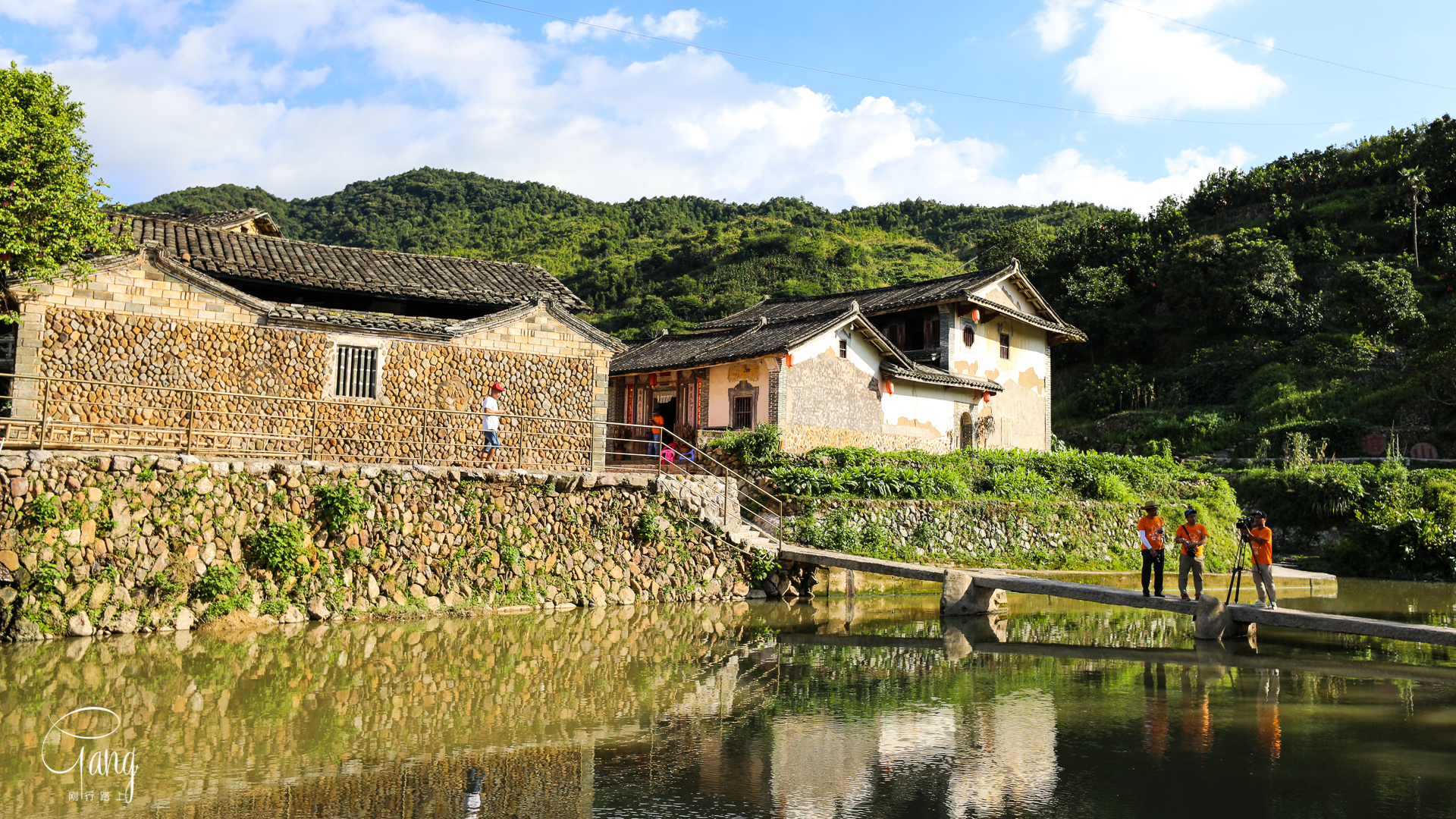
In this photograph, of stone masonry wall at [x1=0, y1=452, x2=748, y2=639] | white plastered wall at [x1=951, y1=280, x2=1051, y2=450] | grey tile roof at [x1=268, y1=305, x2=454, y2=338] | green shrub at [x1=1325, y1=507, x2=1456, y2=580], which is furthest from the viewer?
white plastered wall at [x1=951, y1=280, x2=1051, y2=450]

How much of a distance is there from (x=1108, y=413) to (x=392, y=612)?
35.7 meters

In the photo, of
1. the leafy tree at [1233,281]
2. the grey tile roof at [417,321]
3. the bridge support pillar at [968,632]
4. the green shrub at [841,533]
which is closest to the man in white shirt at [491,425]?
the grey tile roof at [417,321]

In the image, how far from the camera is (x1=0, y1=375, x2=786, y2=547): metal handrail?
15.7m

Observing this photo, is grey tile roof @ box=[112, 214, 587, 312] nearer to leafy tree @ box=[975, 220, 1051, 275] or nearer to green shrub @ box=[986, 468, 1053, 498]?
green shrub @ box=[986, 468, 1053, 498]

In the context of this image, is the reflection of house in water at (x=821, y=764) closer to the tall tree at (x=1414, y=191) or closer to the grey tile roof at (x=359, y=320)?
the grey tile roof at (x=359, y=320)

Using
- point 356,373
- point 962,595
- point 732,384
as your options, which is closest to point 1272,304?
point 732,384

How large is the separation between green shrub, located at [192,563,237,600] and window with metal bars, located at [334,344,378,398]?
584cm

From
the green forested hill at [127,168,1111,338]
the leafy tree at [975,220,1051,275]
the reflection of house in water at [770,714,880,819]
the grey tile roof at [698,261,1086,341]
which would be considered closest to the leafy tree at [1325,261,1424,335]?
the leafy tree at [975,220,1051,275]

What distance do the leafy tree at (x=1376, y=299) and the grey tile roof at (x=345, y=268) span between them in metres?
35.1

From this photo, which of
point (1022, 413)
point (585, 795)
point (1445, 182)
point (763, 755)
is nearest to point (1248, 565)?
point (1022, 413)

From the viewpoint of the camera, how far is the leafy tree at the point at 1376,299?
128 feet

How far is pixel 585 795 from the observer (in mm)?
6371

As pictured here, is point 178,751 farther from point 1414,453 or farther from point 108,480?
point 1414,453

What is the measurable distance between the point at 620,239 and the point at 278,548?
172 ft
